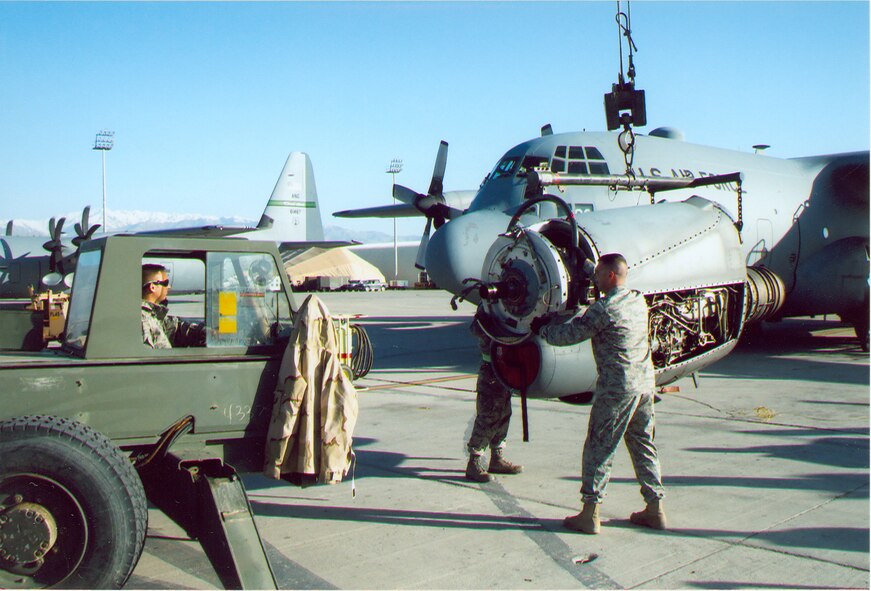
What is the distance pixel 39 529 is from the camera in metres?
3.70

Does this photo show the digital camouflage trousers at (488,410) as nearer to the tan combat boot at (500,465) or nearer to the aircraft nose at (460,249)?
the tan combat boot at (500,465)

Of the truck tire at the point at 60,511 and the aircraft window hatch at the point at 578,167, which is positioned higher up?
the aircraft window hatch at the point at 578,167

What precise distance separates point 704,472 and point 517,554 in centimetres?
250

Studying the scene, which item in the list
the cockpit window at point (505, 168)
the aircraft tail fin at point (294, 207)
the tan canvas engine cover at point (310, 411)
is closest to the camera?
the tan canvas engine cover at point (310, 411)

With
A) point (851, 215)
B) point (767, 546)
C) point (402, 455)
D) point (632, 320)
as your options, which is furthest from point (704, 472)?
point (851, 215)

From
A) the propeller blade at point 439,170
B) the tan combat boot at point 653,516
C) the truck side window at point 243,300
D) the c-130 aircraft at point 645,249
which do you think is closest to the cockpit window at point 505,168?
the c-130 aircraft at point 645,249

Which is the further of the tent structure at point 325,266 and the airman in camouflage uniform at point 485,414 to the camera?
the tent structure at point 325,266

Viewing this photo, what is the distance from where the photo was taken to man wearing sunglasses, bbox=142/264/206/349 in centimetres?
475

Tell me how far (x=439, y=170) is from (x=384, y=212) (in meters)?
6.77

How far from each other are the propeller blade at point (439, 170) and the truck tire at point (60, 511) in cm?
1310

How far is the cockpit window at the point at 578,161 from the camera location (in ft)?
40.8

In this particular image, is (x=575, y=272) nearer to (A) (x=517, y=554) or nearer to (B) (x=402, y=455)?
(A) (x=517, y=554)

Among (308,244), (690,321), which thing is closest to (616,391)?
(690,321)

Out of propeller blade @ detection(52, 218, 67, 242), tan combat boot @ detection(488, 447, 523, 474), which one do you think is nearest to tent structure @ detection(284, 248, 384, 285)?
propeller blade @ detection(52, 218, 67, 242)
